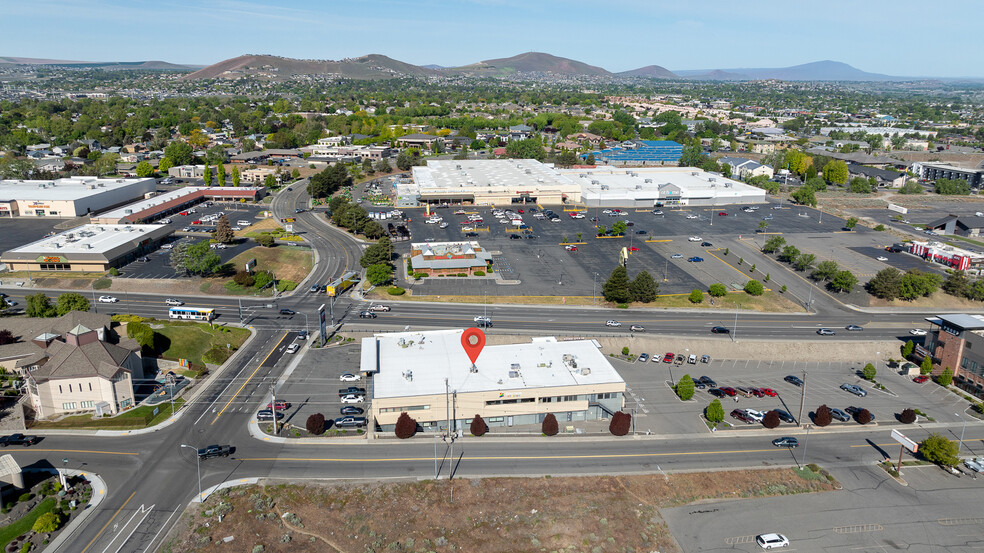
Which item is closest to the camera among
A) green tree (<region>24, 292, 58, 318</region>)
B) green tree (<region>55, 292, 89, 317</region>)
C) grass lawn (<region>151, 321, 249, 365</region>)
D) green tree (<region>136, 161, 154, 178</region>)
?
grass lawn (<region>151, 321, 249, 365</region>)

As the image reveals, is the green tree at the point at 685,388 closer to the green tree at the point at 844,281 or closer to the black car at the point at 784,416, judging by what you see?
the black car at the point at 784,416

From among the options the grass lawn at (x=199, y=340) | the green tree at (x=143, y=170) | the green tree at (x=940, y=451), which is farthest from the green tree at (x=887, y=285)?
the green tree at (x=143, y=170)

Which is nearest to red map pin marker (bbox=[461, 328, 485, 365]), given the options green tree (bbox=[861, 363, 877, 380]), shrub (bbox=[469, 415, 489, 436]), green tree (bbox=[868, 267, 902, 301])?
shrub (bbox=[469, 415, 489, 436])

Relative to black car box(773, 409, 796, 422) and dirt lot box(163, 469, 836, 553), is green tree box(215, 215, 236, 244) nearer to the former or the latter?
dirt lot box(163, 469, 836, 553)

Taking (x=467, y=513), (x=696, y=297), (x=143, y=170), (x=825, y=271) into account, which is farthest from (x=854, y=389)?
(x=143, y=170)

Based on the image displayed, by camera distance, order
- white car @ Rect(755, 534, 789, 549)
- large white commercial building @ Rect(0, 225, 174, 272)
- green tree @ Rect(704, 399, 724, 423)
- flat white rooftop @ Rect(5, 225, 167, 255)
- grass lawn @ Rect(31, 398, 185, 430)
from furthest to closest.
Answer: flat white rooftop @ Rect(5, 225, 167, 255), large white commercial building @ Rect(0, 225, 174, 272), green tree @ Rect(704, 399, 724, 423), grass lawn @ Rect(31, 398, 185, 430), white car @ Rect(755, 534, 789, 549)

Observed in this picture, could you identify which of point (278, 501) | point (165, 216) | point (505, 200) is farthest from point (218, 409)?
point (505, 200)
